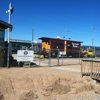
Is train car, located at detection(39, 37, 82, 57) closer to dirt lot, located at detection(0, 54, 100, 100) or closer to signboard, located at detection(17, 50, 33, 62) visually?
signboard, located at detection(17, 50, 33, 62)

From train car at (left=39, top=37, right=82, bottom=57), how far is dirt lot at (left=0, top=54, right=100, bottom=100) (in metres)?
20.1

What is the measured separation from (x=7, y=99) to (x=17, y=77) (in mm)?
2472

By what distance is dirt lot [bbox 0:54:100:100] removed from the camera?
9836 millimetres

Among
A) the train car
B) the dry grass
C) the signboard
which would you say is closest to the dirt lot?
the dry grass

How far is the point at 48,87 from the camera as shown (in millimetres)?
11453

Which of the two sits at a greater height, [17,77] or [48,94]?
[17,77]

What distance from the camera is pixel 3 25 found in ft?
54.4

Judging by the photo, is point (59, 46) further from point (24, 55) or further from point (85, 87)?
point (85, 87)

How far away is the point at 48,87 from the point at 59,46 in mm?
25642

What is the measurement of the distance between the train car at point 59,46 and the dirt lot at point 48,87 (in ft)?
66.0

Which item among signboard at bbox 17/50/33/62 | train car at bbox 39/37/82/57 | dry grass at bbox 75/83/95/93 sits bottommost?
dry grass at bbox 75/83/95/93

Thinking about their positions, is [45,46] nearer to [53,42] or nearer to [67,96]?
[53,42]

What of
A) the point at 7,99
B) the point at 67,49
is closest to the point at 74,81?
the point at 7,99

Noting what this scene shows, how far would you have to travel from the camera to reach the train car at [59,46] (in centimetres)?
3497
